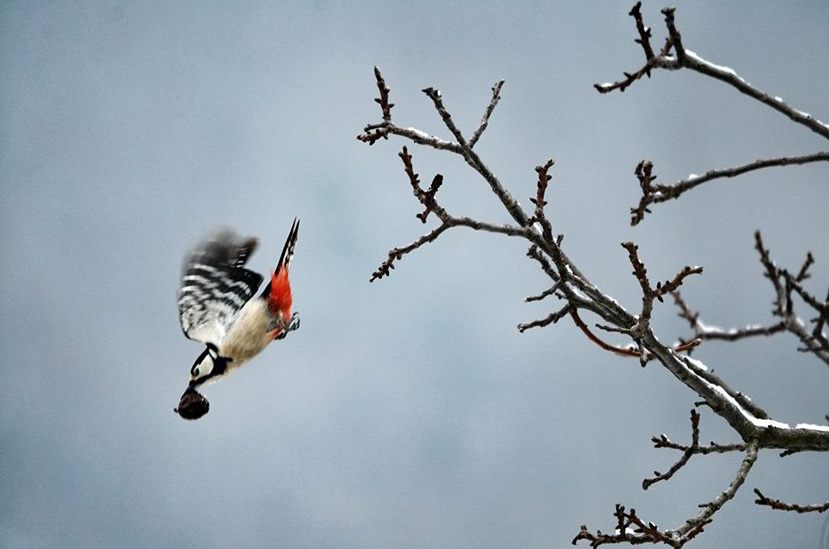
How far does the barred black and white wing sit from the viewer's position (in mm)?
7969

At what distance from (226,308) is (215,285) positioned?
0.31 metres

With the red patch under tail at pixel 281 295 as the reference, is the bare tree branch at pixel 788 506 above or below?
below

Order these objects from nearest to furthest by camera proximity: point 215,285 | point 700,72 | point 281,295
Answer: point 700,72 → point 215,285 → point 281,295

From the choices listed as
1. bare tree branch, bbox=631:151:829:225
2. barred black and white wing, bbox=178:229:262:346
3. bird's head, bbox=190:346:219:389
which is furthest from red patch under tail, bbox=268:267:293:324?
bare tree branch, bbox=631:151:829:225

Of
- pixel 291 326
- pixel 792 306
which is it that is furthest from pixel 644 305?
pixel 291 326

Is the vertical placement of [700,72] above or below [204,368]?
above

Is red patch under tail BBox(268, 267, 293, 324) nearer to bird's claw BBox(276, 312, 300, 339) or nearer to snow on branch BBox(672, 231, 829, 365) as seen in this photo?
bird's claw BBox(276, 312, 300, 339)

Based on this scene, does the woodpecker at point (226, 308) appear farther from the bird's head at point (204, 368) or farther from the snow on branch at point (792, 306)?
the snow on branch at point (792, 306)

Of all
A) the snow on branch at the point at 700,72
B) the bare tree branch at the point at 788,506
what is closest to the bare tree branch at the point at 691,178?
the snow on branch at the point at 700,72

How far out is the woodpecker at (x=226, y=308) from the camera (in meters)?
7.99

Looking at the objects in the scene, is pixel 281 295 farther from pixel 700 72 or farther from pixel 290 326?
pixel 700 72

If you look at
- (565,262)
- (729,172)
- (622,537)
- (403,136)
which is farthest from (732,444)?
(403,136)

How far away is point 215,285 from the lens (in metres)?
8.07

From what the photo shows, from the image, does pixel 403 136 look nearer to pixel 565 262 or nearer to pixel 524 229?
pixel 524 229
